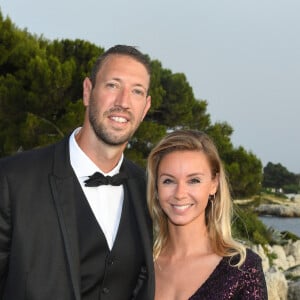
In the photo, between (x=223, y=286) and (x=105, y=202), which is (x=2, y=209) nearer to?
(x=105, y=202)

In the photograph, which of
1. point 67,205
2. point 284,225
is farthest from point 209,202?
point 284,225

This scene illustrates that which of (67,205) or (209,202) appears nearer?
(67,205)

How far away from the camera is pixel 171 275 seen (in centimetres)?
319

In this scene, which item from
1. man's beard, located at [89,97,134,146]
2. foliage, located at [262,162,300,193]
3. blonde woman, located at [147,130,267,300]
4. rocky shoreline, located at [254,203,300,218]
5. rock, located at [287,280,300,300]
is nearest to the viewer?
blonde woman, located at [147,130,267,300]

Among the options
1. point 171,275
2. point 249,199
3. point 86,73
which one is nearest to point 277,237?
point 249,199

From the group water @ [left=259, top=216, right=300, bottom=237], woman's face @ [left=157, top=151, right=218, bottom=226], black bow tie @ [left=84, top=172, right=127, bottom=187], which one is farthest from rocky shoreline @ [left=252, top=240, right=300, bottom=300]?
water @ [left=259, top=216, right=300, bottom=237]

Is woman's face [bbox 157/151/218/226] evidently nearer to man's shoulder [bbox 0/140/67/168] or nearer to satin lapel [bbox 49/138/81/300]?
satin lapel [bbox 49/138/81/300]

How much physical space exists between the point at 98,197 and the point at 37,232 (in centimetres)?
47

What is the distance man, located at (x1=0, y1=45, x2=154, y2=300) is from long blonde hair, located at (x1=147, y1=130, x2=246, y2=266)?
97 millimetres

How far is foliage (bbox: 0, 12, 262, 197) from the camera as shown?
1458 centimetres

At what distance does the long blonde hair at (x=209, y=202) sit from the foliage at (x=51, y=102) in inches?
432

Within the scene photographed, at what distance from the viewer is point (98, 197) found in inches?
127

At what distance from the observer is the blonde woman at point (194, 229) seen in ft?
9.74

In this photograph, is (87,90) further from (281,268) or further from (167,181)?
(281,268)
